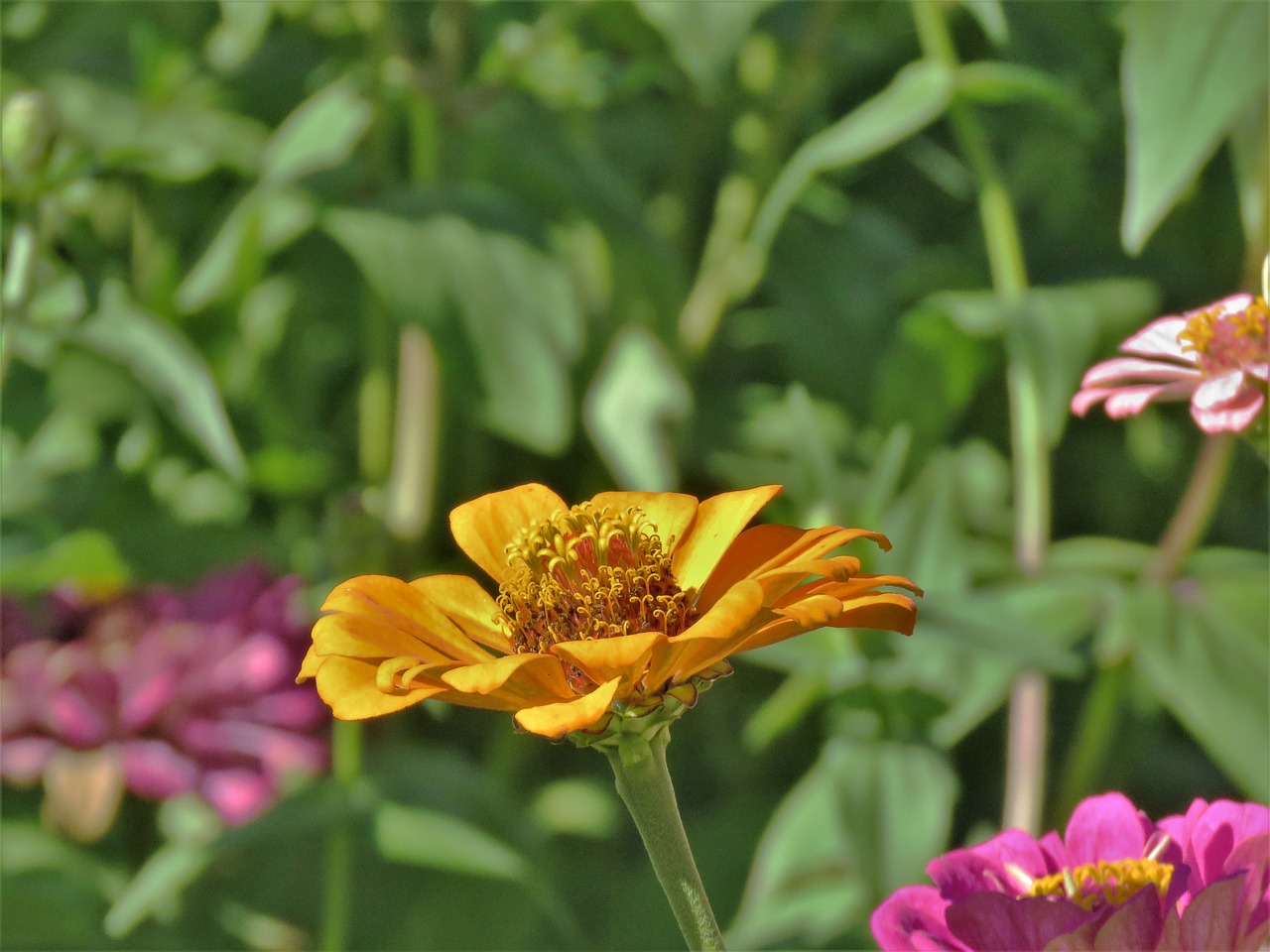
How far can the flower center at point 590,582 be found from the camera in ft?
0.89

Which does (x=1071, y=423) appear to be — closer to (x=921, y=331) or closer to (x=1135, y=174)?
(x=921, y=331)

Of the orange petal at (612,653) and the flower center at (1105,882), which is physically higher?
the orange petal at (612,653)

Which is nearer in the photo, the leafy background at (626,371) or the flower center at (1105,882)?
the flower center at (1105,882)

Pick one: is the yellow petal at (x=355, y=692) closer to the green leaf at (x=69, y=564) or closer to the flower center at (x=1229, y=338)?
the flower center at (x=1229, y=338)

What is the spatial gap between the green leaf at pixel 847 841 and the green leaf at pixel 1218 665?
0.09 m

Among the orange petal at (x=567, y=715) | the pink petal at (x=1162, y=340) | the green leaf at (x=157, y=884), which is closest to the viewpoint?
the orange petal at (x=567, y=715)

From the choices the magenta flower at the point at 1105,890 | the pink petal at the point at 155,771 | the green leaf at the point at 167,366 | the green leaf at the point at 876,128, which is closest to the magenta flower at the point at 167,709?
the pink petal at the point at 155,771

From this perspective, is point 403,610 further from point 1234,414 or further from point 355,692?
point 1234,414

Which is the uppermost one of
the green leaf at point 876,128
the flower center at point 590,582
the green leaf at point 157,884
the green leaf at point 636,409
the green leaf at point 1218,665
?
the green leaf at point 876,128

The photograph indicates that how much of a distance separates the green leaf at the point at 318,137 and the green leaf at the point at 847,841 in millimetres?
324

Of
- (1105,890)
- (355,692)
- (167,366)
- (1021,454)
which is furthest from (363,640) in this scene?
(1021,454)

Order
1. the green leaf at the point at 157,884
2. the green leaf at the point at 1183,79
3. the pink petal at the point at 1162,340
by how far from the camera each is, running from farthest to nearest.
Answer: the green leaf at the point at 157,884 < the green leaf at the point at 1183,79 < the pink petal at the point at 1162,340

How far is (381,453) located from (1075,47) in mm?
395

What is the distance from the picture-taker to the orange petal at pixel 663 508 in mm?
283
